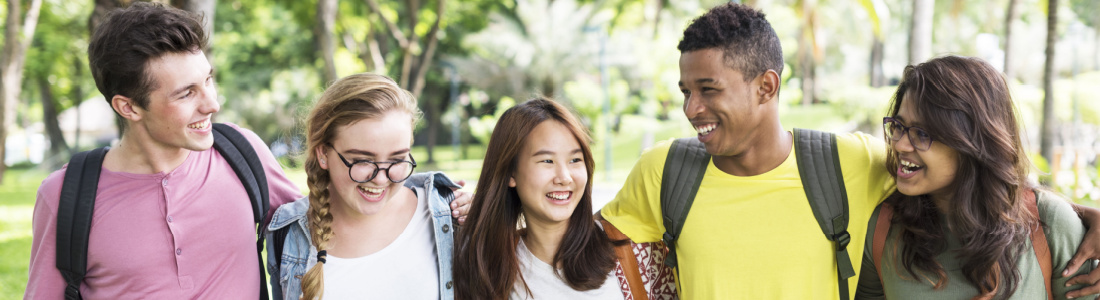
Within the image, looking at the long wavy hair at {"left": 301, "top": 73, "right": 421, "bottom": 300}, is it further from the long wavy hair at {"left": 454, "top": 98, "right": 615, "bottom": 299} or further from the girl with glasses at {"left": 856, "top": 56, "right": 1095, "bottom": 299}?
the girl with glasses at {"left": 856, "top": 56, "right": 1095, "bottom": 299}

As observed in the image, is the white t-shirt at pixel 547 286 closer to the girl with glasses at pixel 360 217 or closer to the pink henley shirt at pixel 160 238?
the girl with glasses at pixel 360 217

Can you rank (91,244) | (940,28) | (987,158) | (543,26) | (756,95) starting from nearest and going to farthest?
(987,158) < (91,244) < (756,95) < (543,26) < (940,28)

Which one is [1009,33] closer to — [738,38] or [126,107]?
[738,38]

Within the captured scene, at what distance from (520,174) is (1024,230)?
172 cm

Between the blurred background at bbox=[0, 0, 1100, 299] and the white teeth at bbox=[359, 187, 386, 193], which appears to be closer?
the white teeth at bbox=[359, 187, 386, 193]

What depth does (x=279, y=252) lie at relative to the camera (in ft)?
10.1

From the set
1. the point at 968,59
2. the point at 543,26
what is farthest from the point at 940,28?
the point at 968,59

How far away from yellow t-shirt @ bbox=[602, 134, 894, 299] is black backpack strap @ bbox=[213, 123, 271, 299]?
5.48 ft

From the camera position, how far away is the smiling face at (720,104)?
2857mm

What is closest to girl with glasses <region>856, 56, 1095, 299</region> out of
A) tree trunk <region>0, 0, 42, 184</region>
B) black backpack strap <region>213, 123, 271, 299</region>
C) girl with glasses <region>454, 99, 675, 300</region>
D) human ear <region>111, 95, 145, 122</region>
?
girl with glasses <region>454, 99, 675, 300</region>

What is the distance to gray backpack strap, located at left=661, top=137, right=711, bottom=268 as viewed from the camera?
9.55ft

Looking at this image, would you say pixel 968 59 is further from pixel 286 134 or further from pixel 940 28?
pixel 940 28

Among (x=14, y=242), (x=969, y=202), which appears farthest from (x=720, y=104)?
(x=14, y=242)

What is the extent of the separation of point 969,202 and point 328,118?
7.43 feet
